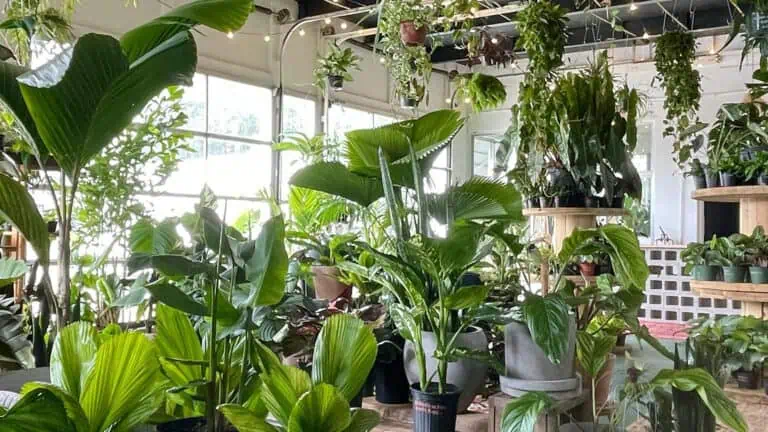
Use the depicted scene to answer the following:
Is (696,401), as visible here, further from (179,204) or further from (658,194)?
(658,194)

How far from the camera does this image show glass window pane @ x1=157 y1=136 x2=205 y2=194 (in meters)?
8.56

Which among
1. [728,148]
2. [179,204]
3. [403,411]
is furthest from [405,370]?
[179,204]

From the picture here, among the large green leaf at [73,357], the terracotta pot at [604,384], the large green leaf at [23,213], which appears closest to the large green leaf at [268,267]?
the large green leaf at [73,357]

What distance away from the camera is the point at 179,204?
28.2 feet

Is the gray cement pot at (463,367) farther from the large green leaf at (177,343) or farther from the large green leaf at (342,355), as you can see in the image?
the large green leaf at (177,343)

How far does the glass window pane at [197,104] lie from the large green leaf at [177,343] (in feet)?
23.4

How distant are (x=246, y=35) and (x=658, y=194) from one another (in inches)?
263

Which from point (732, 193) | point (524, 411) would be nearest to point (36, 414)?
point (524, 411)

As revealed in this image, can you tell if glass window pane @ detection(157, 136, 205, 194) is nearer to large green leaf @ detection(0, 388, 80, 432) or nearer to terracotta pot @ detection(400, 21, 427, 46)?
terracotta pot @ detection(400, 21, 427, 46)

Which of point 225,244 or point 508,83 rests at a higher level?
point 508,83

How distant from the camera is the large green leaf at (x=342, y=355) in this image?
1798 millimetres

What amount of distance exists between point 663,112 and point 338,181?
987 cm

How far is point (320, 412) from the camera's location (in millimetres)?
1588

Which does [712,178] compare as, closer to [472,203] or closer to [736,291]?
[736,291]
